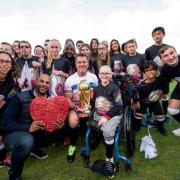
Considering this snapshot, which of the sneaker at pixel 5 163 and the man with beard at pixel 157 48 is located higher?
the man with beard at pixel 157 48

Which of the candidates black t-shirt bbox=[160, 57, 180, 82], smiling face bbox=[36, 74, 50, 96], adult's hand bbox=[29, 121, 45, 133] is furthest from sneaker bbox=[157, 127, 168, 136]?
adult's hand bbox=[29, 121, 45, 133]

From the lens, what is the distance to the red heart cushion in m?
4.45

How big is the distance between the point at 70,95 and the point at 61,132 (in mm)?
793

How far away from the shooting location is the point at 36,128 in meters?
4.36

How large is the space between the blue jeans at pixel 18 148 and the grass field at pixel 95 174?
1.34 ft

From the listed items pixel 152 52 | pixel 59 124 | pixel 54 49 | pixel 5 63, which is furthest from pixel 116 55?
pixel 5 63

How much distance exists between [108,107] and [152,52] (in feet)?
10.1

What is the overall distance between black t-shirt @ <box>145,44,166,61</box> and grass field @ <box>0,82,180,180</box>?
247 cm

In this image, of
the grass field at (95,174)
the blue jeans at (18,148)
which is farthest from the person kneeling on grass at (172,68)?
the blue jeans at (18,148)

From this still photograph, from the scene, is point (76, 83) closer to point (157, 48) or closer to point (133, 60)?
point (133, 60)

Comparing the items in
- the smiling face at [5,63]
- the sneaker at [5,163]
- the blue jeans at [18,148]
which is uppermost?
the smiling face at [5,63]

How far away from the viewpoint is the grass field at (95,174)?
442cm

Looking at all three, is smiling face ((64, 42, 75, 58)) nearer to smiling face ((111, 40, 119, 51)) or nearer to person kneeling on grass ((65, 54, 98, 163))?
person kneeling on grass ((65, 54, 98, 163))

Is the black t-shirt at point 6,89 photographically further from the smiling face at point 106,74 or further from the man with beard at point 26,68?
the smiling face at point 106,74
